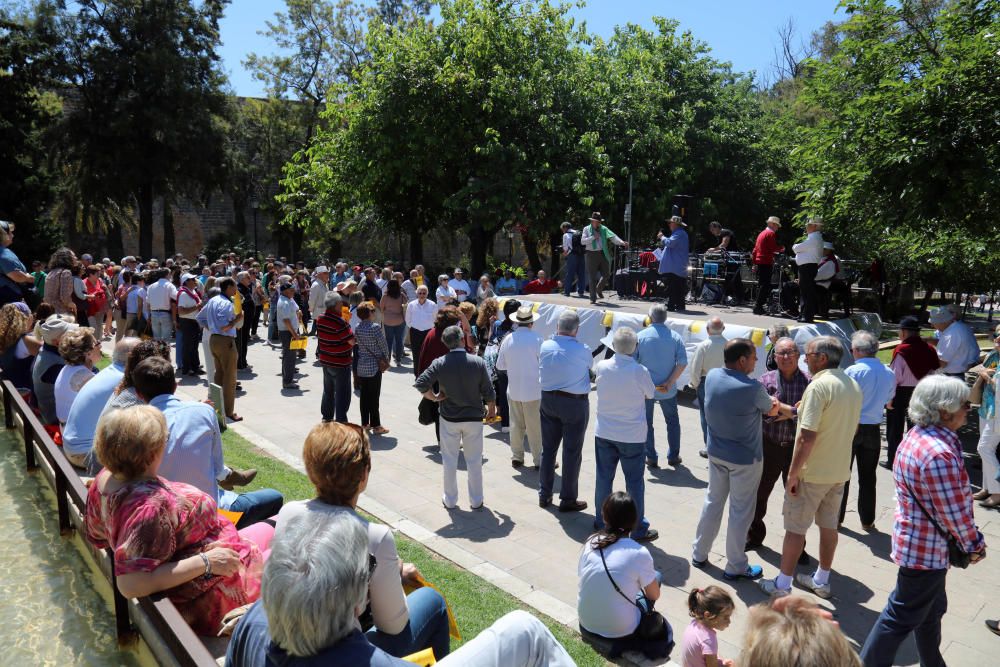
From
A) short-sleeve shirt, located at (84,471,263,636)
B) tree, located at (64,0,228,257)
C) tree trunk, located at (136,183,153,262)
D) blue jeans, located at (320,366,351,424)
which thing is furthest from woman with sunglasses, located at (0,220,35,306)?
tree trunk, located at (136,183,153,262)

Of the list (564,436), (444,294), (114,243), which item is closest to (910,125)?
(564,436)

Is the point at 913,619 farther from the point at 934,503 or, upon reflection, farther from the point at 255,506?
the point at 255,506

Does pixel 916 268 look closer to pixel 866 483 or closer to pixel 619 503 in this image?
pixel 866 483

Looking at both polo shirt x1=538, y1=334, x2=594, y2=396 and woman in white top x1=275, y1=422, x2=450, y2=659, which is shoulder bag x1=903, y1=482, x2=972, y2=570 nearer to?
woman in white top x1=275, y1=422, x2=450, y2=659

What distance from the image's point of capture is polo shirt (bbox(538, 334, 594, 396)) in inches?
250

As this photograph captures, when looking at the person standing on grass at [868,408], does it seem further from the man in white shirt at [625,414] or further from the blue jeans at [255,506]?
the blue jeans at [255,506]

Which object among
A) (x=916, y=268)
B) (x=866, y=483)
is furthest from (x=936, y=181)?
(x=916, y=268)

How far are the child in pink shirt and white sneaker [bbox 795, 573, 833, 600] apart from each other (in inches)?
74.7

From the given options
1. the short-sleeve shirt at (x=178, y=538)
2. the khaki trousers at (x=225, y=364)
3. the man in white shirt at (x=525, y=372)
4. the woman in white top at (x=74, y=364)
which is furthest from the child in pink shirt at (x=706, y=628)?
the khaki trousers at (x=225, y=364)

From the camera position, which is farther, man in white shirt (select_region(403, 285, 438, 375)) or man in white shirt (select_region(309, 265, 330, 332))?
man in white shirt (select_region(309, 265, 330, 332))

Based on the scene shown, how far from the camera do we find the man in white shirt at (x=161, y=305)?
492 inches

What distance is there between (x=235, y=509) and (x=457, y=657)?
279 centimetres

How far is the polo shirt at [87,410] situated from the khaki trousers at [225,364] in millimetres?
4691

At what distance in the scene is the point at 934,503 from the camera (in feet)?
12.1
